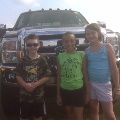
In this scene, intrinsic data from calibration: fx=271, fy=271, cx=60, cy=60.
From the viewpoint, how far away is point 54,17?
6727 millimetres

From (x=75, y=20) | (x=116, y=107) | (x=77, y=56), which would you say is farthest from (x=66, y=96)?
(x=75, y=20)

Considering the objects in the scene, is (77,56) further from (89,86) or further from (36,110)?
(36,110)

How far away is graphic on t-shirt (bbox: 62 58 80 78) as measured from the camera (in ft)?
11.7

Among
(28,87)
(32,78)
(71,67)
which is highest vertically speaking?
(71,67)

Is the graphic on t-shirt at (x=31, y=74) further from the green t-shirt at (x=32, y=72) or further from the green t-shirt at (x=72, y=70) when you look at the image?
the green t-shirt at (x=72, y=70)

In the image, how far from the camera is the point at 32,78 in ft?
11.8

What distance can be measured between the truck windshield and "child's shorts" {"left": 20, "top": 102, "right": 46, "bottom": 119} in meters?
3.14

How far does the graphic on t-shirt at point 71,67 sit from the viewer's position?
3570mm

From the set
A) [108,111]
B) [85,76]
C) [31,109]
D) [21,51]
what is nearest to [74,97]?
[85,76]

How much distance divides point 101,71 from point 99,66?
70 millimetres

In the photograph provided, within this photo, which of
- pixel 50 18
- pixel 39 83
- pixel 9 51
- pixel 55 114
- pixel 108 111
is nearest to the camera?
pixel 108 111

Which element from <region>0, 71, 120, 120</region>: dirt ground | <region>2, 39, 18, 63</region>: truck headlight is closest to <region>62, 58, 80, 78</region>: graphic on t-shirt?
<region>2, 39, 18, 63</region>: truck headlight

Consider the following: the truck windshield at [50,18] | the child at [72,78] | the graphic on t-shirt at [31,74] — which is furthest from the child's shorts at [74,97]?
the truck windshield at [50,18]

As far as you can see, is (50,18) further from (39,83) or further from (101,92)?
(101,92)
